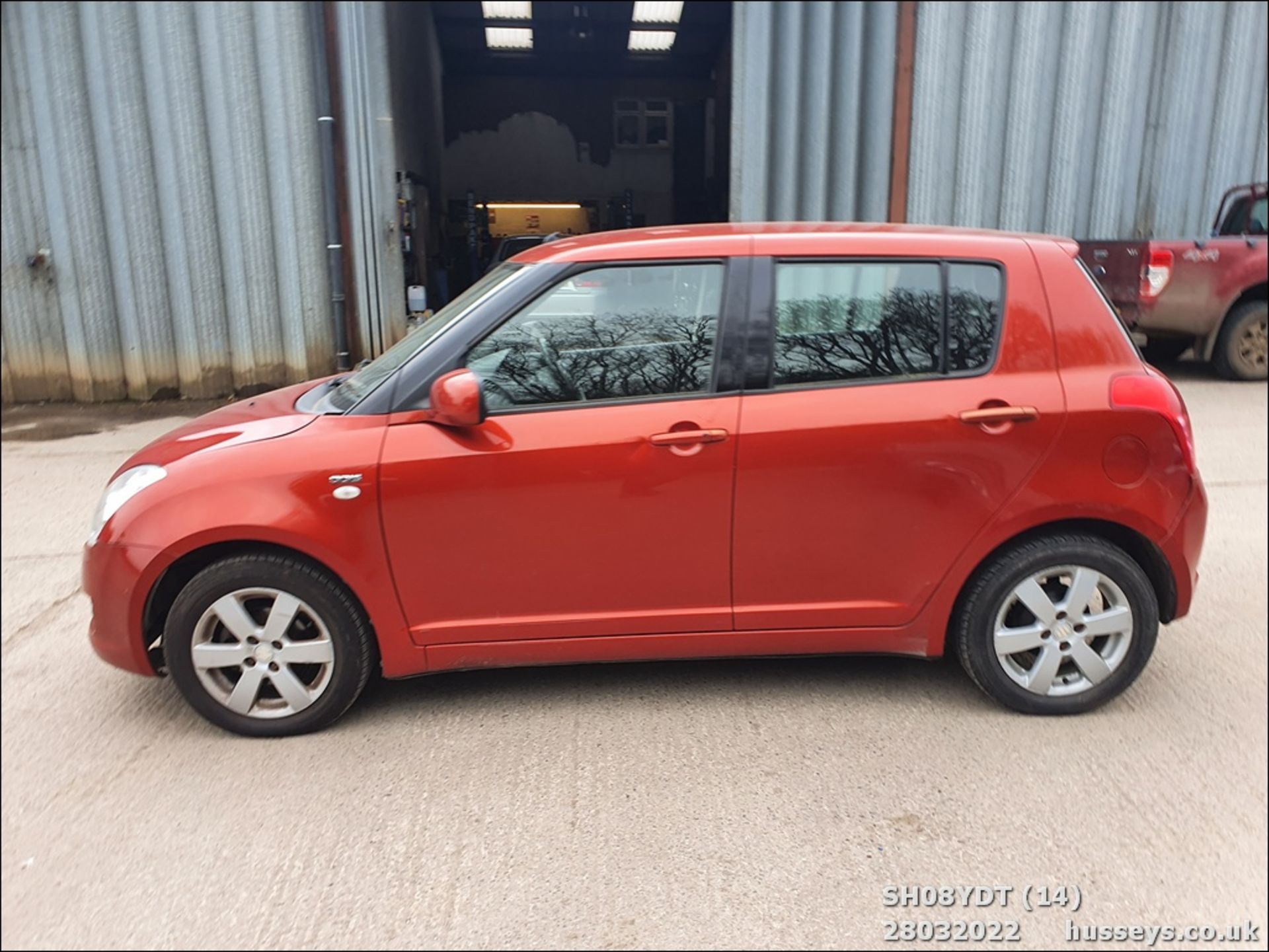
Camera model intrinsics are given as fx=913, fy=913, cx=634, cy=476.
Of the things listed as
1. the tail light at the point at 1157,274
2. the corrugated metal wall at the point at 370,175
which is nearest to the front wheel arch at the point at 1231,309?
the tail light at the point at 1157,274

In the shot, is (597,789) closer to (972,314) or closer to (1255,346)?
(972,314)

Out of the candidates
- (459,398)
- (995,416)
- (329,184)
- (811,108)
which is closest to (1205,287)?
Answer: (811,108)

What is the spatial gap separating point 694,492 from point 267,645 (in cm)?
157

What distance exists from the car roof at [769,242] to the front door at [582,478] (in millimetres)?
71

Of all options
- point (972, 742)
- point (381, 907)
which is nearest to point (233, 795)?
point (381, 907)

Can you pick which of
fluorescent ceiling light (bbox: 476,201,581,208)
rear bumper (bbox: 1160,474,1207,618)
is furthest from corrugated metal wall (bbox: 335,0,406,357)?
fluorescent ceiling light (bbox: 476,201,581,208)

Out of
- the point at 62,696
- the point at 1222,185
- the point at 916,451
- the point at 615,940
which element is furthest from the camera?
the point at 1222,185

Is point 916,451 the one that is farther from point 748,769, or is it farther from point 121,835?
point 121,835

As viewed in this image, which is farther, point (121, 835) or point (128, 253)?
point (128, 253)

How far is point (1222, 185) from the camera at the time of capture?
10.9m

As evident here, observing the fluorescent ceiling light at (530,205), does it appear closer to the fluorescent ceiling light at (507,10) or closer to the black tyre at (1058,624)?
the fluorescent ceiling light at (507,10)

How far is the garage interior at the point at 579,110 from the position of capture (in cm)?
2120

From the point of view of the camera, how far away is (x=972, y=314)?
10.8 feet

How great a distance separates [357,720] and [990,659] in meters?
2.32
